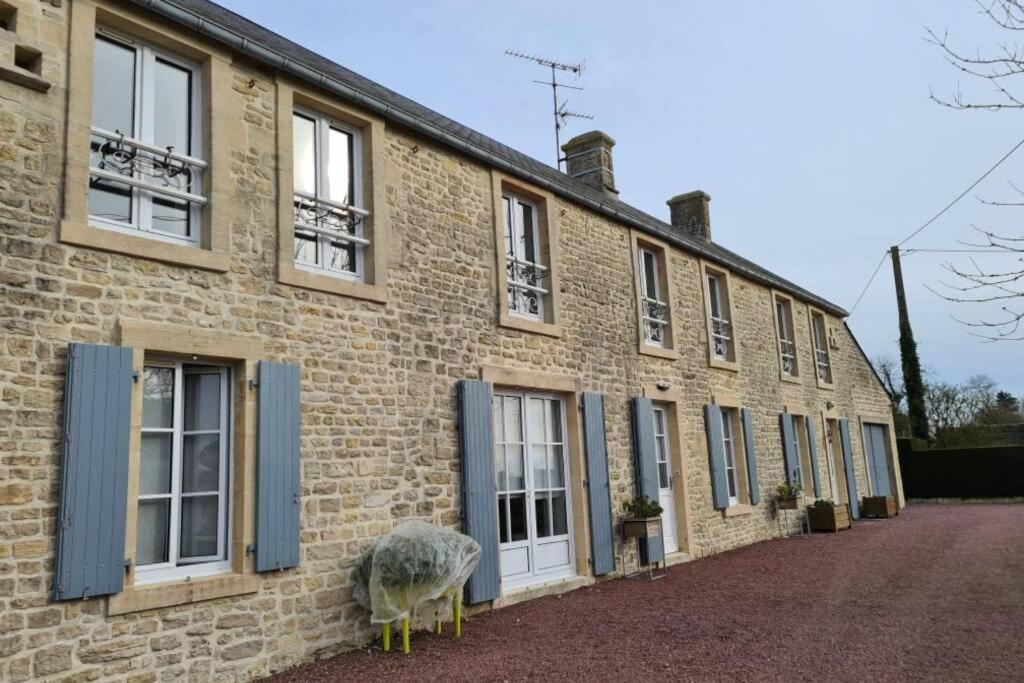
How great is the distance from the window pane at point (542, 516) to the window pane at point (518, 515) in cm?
20

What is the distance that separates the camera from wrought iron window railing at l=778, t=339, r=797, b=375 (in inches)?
589

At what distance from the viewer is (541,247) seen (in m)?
8.66

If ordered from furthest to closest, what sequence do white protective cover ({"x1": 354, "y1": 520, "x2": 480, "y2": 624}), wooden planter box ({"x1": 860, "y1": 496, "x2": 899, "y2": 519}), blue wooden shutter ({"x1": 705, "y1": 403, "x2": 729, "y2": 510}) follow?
wooden planter box ({"x1": 860, "y1": 496, "x2": 899, "y2": 519}) → blue wooden shutter ({"x1": 705, "y1": 403, "x2": 729, "y2": 510}) → white protective cover ({"x1": 354, "y1": 520, "x2": 480, "y2": 624})

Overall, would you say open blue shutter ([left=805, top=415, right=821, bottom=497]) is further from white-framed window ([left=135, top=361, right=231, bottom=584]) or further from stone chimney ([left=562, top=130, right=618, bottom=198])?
white-framed window ([left=135, top=361, right=231, bottom=584])

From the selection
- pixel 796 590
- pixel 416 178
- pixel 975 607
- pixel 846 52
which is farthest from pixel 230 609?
pixel 975 607

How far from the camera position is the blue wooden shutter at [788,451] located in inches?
537

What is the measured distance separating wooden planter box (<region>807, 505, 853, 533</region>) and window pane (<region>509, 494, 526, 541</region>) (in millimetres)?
8272

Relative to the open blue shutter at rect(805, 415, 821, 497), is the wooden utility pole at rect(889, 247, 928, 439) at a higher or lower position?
higher

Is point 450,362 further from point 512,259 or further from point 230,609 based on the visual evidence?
point 230,609

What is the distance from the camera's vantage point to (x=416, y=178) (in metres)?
6.99

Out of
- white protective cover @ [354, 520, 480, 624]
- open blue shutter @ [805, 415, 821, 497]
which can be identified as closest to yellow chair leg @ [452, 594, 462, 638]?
white protective cover @ [354, 520, 480, 624]

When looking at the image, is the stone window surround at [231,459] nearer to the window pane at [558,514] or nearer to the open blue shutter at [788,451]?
the window pane at [558,514]

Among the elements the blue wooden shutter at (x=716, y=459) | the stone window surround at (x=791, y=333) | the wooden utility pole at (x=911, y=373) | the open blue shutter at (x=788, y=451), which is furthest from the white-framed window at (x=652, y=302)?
the wooden utility pole at (x=911, y=373)

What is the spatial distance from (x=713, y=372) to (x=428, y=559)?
24.7 ft
